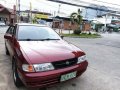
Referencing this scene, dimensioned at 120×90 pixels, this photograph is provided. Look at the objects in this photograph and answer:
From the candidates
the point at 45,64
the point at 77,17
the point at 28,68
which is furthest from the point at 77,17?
the point at 28,68

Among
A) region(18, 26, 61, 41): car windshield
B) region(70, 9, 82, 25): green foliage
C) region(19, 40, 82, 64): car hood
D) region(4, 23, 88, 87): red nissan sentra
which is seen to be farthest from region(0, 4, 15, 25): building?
region(4, 23, 88, 87): red nissan sentra

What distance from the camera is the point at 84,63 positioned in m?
4.13

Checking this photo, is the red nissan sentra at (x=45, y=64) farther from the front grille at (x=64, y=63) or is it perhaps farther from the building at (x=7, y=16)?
the building at (x=7, y=16)

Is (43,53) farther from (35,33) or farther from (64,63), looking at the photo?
(35,33)

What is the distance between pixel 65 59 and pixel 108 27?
50538 mm

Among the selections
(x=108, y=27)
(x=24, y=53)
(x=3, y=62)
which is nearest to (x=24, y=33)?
(x=24, y=53)

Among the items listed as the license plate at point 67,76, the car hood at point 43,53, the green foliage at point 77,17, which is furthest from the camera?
the green foliage at point 77,17

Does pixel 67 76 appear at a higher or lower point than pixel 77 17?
lower

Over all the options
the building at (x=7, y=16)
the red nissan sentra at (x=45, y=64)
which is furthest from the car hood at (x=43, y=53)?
the building at (x=7, y=16)

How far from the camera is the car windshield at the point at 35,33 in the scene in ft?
16.0

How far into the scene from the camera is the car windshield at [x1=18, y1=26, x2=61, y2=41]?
4.89 meters

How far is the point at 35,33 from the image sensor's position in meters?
5.13

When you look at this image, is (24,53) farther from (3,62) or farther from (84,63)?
(3,62)

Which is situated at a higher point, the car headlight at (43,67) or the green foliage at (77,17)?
the green foliage at (77,17)
